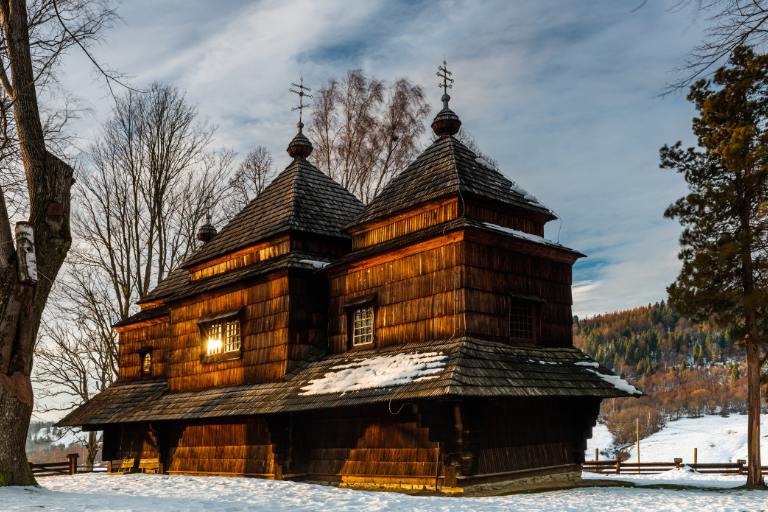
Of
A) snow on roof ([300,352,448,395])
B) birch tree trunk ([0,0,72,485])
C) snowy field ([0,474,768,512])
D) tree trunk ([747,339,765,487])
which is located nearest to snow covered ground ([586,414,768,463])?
tree trunk ([747,339,765,487])

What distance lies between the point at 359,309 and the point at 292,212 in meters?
3.80

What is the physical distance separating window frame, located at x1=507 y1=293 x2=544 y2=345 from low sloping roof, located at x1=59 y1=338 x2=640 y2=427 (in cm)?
30

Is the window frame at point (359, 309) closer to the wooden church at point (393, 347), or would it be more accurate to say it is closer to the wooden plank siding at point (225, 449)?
the wooden church at point (393, 347)

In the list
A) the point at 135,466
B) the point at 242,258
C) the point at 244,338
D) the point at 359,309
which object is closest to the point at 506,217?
the point at 359,309

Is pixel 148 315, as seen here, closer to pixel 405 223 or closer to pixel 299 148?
pixel 299 148

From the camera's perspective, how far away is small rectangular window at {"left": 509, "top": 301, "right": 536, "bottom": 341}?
1533 centimetres

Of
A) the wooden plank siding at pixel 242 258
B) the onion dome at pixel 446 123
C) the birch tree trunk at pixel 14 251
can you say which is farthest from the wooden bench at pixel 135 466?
the onion dome at pixel 446 123

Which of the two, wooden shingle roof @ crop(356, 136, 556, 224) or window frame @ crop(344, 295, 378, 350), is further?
window frame @ crop(344, 295, 378, 350)

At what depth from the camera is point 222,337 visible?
19.3m

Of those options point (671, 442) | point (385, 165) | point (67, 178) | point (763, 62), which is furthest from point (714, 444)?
point (67, 178)

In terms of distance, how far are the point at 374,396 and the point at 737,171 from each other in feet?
38.0

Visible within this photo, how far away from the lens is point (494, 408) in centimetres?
1409

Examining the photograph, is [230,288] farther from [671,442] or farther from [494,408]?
[671,442]

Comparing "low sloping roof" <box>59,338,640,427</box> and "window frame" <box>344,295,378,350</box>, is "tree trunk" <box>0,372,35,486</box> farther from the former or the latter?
"window frame" <box>344,295,378,350</box>
